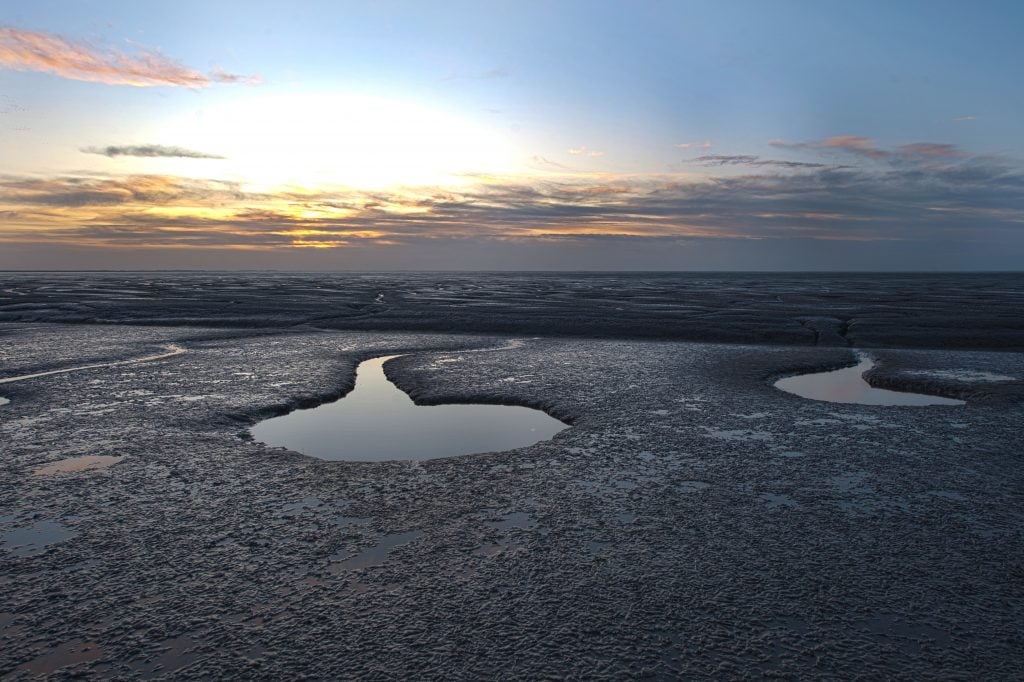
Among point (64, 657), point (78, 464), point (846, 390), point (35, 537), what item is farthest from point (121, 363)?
point (846, 390)

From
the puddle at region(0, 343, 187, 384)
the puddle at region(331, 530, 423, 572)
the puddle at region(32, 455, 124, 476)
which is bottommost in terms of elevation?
the puddle at region(331, 530, 423, 572)

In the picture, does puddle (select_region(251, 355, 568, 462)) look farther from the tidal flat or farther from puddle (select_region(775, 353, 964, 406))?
puddle (select_region(775, 353, 964, 406))

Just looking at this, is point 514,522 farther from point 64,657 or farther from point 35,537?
point 35,537

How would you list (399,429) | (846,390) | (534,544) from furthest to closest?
(846,390) < (399,429) < (534,544)

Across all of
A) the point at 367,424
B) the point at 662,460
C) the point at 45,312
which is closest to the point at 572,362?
the point at 367,424

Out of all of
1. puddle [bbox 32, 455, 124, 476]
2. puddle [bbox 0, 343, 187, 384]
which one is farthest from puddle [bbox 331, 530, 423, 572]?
puddle [bbox 0, 343, 187, 384]

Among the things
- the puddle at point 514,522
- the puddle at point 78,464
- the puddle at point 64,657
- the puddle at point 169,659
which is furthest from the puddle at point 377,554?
the puddle at point 78,464
